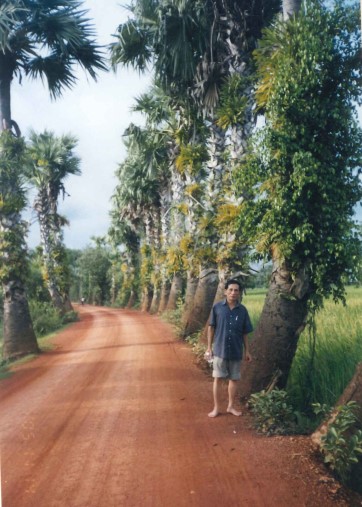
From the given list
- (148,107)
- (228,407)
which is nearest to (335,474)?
(228,407)

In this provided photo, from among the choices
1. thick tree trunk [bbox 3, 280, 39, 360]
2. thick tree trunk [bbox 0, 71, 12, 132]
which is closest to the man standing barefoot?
thick tree trunk [bbox 0, 71, 12, 132]

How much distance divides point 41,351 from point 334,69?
353 inches

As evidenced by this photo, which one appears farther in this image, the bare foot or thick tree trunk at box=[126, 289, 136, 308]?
thick tree trunk at box=[126, 289, 136, 308]

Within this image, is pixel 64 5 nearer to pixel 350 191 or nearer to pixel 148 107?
pixel 350 191

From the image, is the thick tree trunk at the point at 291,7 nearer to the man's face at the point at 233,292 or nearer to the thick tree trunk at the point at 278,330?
the thick tree trunk at the point at 278,330

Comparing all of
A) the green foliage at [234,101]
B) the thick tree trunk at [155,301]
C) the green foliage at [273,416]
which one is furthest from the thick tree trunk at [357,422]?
the thick tree trunk at [155,301]

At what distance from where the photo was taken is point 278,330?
578cm

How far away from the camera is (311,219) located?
18.2 feet

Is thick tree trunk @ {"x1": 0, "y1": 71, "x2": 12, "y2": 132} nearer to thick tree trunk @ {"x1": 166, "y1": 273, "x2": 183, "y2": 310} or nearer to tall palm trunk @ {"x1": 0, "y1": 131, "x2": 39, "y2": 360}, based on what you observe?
tall palm trunk @ {"x1": 0, "y1": 131, "x2": 39, "y2": 360}

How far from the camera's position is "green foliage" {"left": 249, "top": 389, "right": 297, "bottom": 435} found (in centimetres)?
479

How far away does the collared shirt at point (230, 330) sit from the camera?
5465mm

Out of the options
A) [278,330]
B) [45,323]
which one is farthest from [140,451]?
[45,323]

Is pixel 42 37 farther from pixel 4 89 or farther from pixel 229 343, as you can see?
pixel 229 343

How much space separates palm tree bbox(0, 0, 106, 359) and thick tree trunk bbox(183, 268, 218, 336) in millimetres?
5690
